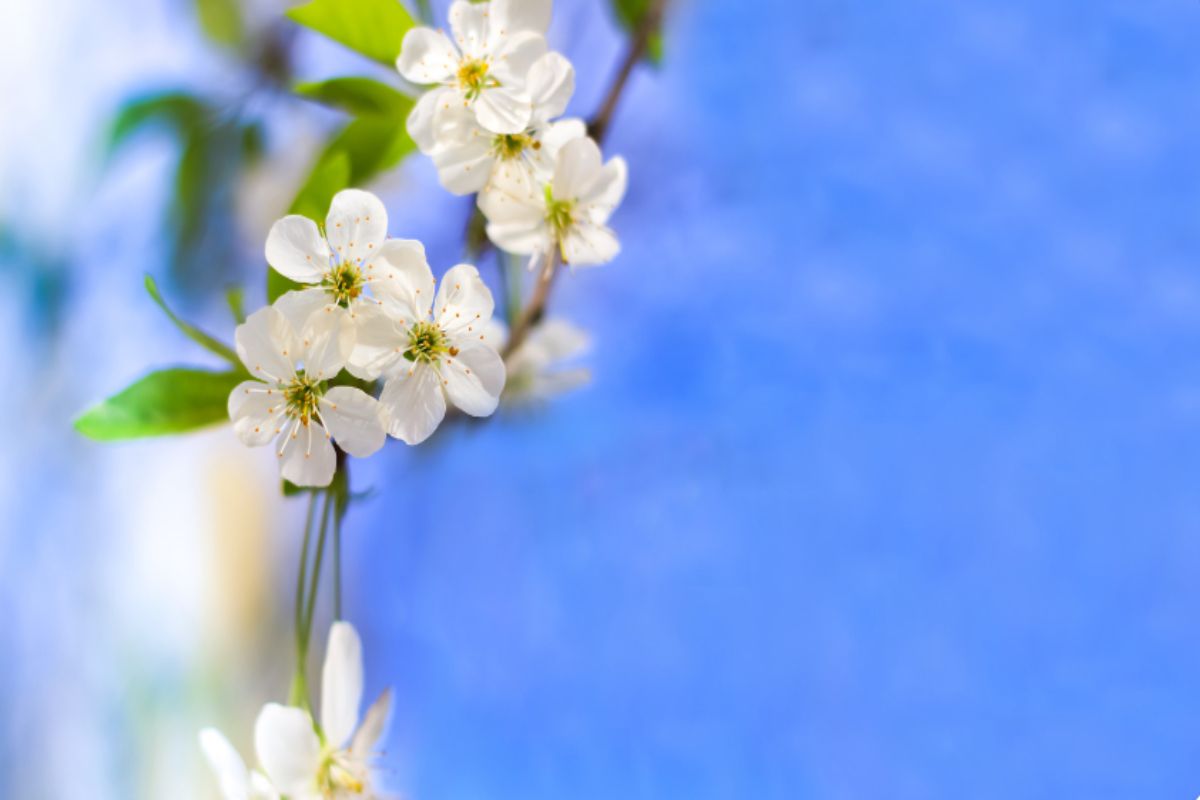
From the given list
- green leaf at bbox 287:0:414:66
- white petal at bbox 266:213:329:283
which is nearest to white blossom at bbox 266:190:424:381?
white petal at bbox 266:213:329:283

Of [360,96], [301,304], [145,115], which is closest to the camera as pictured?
[301,304]

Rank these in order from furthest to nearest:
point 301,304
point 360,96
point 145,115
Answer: point 145,115 < point 360,96 < point 301,304

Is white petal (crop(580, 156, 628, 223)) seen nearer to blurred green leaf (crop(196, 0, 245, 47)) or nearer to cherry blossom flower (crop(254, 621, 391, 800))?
cherry blossom flower (crop(254, 621, 391, 800))

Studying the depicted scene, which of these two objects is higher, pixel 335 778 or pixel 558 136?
pixel 558 136

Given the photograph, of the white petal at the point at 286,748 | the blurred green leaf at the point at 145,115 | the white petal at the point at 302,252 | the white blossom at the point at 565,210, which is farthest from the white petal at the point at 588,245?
the blurred green leaf at the point at 145,115

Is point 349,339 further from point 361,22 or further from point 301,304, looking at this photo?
point 361,22

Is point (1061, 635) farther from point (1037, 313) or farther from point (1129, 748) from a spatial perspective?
point (1037, 313)

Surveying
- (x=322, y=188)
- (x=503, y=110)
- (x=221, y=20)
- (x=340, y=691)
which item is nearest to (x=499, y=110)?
(x=503, y=110)
